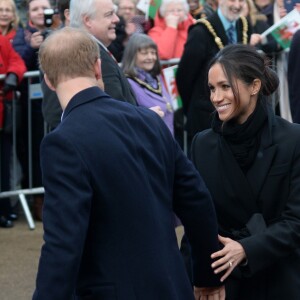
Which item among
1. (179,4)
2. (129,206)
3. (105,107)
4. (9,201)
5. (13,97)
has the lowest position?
(9,201)

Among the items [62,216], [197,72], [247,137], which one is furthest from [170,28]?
[62,216]

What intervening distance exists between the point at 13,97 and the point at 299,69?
2702mm

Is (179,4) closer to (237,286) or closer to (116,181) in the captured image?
(237,286)

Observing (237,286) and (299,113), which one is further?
(299,113)

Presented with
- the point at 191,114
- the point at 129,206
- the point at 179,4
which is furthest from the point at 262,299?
the point at 179,4

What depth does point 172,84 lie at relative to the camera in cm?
819

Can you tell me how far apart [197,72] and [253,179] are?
3961 mm

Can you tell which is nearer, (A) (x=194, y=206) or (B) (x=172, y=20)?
(A) (x=194, y=206)

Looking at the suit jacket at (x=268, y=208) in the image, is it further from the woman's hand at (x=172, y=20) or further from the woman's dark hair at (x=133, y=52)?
the woman's hand at (x=172, y=20)

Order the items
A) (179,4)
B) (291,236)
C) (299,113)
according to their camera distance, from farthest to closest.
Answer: (179,4)
(299,113)
(291,236)

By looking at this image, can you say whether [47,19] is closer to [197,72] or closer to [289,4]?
[197,72]

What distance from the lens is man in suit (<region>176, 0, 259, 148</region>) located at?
25.0ft

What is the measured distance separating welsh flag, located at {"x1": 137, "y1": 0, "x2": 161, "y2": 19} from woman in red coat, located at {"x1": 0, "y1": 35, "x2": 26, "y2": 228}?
1526 mm

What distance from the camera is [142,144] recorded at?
10.4 feet
